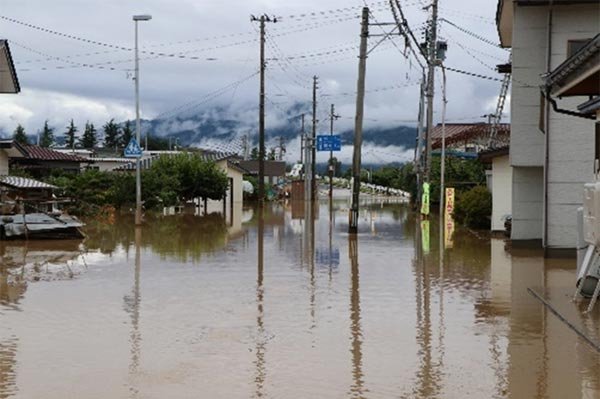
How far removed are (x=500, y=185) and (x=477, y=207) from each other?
3792mm

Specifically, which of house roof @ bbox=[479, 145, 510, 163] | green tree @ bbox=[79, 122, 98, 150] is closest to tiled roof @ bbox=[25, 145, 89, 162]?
house roof @ bbox=[479, 145, 510, 163]

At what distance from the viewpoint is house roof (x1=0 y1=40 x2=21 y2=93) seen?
109 feet

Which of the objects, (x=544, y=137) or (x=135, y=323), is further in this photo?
(x=544, y=137)

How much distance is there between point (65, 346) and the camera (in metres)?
11.0

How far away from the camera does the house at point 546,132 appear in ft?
76.7

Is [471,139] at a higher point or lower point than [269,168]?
higher

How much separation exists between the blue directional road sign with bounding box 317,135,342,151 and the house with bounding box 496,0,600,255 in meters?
50.7


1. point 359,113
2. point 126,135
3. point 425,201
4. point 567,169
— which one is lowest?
point 425,201

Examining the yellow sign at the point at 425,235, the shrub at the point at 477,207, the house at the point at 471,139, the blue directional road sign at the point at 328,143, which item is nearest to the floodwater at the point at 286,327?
the yellow sign at the point at 425,235

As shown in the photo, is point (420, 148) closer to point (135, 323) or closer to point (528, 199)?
point (528, 199)

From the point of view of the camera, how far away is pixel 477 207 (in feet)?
116

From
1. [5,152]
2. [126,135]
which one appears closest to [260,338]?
[5,152]

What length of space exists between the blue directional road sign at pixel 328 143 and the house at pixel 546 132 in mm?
50678

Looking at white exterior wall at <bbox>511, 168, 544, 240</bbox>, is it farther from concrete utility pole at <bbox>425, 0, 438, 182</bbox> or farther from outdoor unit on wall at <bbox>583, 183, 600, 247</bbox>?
concrete utility pole at <bbox>425, 0, 438, 182</bbox>
